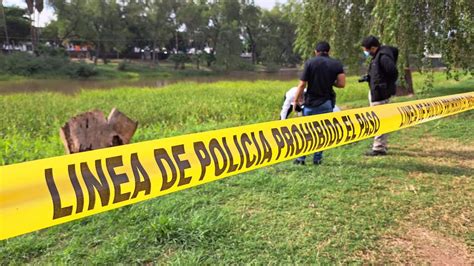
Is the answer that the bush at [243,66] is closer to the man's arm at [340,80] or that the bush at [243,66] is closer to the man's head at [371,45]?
the man's head at [371,45]

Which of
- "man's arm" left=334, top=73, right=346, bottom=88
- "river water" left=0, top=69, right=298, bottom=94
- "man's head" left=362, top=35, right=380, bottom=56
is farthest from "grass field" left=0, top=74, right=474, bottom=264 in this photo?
"river water" left=0, top=69, right=298, bottom=94

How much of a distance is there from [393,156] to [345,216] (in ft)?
7.08

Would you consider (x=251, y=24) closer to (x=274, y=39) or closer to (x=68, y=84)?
(x=274, y=39)

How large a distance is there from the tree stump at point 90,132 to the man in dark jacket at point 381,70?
316 centimetres

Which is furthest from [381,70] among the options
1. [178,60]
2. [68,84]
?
[178,60]

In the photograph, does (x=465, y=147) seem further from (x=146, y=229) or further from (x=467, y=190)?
(x=146, y=229)

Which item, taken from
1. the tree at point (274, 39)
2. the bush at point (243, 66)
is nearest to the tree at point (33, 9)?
the bush at point (243, 66)

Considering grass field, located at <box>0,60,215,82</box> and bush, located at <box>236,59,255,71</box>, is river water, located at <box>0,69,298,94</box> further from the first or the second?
bush, located at <box>236,59,255,71</box>

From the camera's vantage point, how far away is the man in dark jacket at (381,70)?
4488 mm

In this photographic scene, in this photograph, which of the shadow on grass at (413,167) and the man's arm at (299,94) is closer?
the shadow on grass at (413,167)

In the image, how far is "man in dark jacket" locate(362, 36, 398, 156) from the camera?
14.7 feet

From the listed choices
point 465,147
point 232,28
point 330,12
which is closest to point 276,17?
point 232,28

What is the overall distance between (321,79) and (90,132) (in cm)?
270

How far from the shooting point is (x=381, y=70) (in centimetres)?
455
